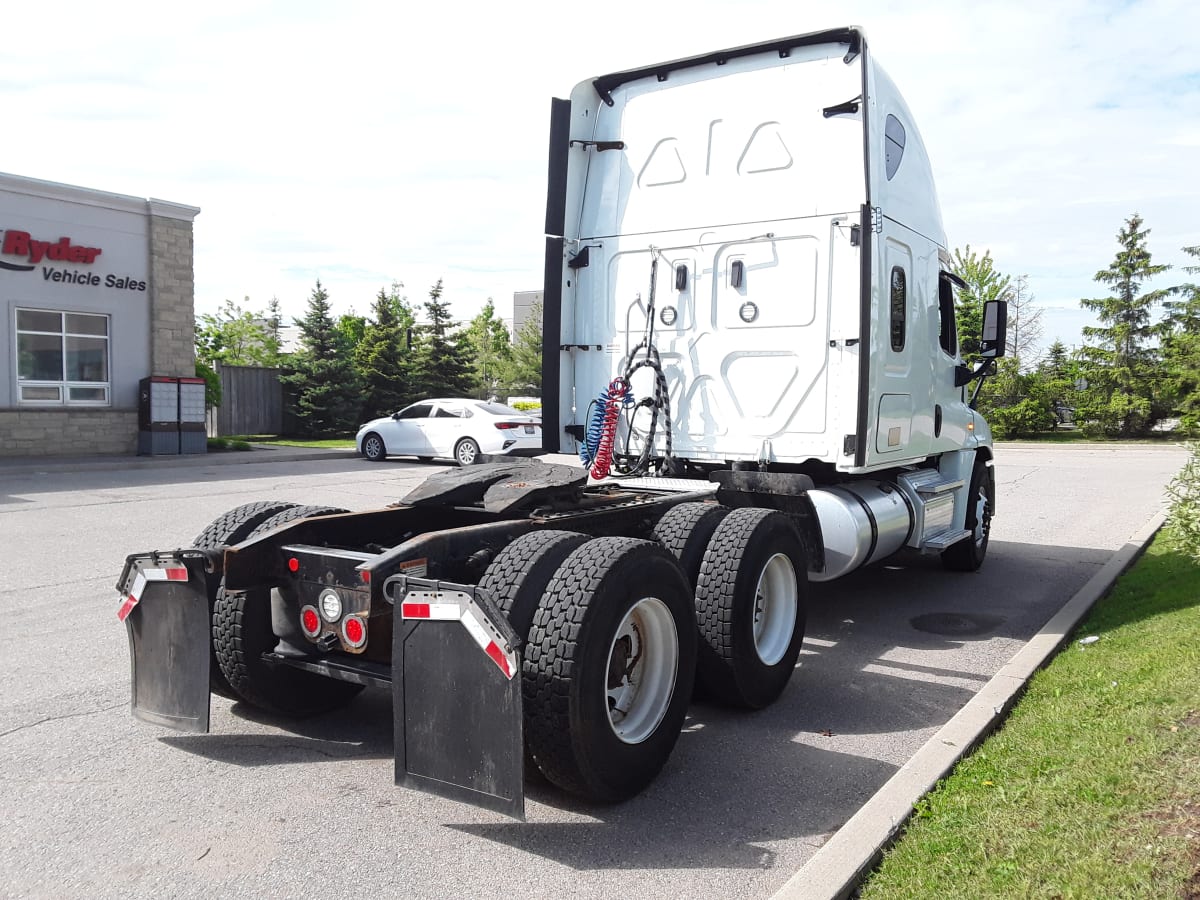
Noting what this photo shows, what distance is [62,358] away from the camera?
20.7 meters

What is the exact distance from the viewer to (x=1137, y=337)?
37.6 metres

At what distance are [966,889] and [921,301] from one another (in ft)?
17.8

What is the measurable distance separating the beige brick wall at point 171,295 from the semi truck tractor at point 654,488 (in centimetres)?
1778

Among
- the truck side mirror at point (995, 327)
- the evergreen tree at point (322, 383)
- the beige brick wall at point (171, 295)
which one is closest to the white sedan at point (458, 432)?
the beige brick wall at point (171, 295)

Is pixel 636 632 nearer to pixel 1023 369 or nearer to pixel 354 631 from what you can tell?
pixel 354 631

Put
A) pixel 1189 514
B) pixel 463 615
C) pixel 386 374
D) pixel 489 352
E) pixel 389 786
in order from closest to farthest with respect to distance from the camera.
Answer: pixel 463 615
pixel 389 786
pixel 1189 514
pixel 386 374
pixel 489 352

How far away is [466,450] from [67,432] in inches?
340

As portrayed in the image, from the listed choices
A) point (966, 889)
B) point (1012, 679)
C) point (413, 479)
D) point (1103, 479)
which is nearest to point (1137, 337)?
point (1103, 479)

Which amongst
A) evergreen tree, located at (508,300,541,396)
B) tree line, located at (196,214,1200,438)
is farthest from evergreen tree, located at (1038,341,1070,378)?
evergreen tree, located at (508,300,541,396)

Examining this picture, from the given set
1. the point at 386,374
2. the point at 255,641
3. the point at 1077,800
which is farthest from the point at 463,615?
the point at 386,374

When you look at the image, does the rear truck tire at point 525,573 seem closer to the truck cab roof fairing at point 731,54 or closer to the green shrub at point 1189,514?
the truck cab roof fairing at point 731,54

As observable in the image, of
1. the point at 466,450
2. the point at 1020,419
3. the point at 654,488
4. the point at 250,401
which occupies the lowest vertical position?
the point at 466,450

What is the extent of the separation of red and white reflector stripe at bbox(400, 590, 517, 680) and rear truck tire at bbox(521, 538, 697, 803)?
266mm

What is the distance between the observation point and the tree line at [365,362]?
3119 cm
